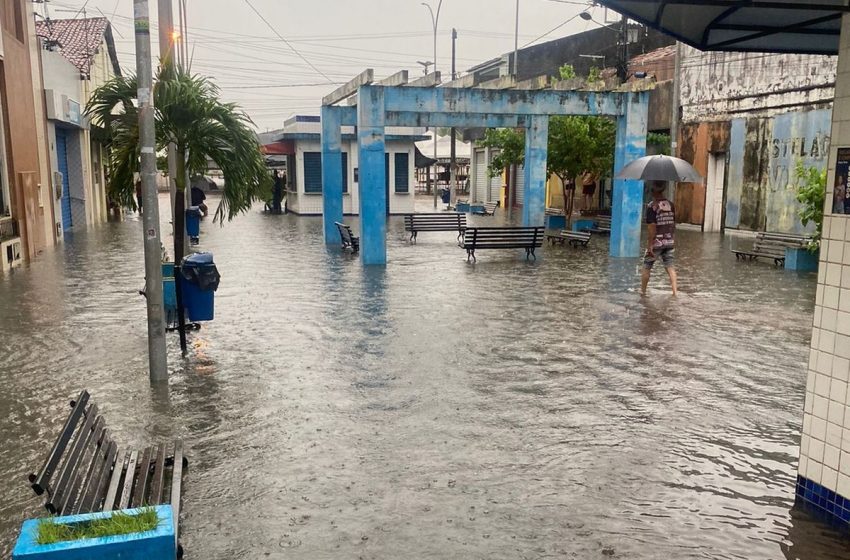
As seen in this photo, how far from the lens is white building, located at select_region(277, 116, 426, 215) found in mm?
31078

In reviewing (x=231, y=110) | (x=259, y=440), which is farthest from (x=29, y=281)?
(x=259, y=440)

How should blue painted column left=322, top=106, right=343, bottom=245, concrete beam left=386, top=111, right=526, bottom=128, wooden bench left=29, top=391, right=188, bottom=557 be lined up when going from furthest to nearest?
1. blue painted column left=322, top=106, right=343, bottom=245
2. concrete beam left=386, top=111, right=526, bottom=128
3. wooden bench left=29, top=391, right=188, bottom=557

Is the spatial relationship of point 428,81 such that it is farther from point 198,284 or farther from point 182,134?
point 198,284

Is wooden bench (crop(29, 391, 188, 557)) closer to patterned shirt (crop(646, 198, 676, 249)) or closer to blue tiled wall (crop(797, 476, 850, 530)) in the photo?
blue tiled wall (crop(797, 476, 850, 530))

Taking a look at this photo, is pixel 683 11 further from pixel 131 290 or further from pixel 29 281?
pixel 29 281

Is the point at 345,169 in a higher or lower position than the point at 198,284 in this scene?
higher

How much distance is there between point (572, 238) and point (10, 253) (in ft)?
41.3

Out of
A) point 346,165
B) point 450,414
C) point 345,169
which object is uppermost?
point 346,165

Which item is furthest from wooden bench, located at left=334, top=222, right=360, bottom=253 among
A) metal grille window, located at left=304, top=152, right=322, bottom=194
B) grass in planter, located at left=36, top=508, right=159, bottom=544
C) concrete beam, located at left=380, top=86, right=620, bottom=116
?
metal grille window, located at left=304, top=152, right=322, bottom=194

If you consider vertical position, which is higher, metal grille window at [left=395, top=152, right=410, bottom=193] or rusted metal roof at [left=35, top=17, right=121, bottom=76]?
rusted metal roof at [left=35, top=17, right=121, bottom=76]

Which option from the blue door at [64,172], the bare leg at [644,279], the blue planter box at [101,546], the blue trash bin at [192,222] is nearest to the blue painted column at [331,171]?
the blue trash bin at [192,222]

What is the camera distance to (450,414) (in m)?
6.25

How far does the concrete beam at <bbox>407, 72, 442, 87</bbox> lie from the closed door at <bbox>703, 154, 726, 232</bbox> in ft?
41.2

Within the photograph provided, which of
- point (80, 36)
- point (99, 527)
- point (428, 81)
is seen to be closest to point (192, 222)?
point (428, 81)
